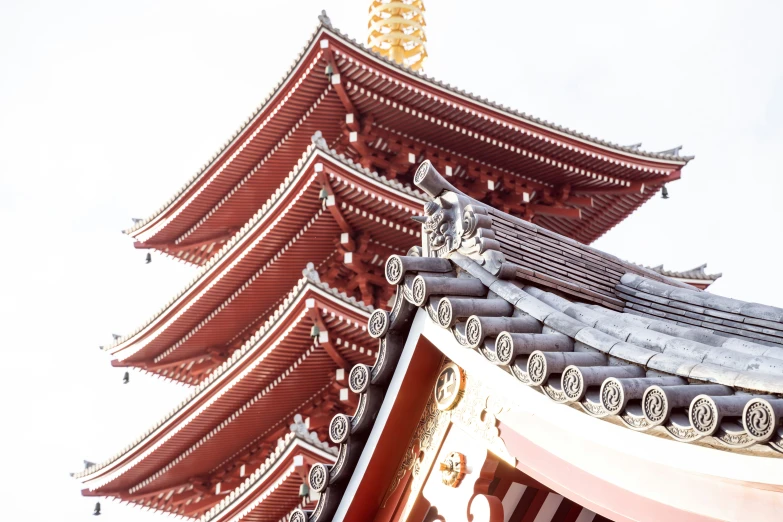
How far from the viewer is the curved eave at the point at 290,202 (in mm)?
13125

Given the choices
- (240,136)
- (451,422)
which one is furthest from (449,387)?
(240,136)

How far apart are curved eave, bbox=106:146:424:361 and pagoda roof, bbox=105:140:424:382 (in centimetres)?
1

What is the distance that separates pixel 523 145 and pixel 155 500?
859 centimetres

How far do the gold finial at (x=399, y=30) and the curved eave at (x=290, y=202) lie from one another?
17.5ft

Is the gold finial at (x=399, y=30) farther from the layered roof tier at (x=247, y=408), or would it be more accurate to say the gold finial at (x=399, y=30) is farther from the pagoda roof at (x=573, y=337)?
the pagoda roof at (x=573, y=337)

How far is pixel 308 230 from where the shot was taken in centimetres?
1424

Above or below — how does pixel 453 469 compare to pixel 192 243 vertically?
below

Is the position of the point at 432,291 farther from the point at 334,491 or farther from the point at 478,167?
the point at 478,167

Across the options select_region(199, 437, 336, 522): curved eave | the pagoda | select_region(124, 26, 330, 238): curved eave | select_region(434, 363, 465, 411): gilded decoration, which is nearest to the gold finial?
the pagoda

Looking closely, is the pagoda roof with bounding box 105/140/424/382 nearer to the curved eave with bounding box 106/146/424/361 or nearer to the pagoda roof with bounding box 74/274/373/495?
the curved eave with bounding box 106/146/424/361

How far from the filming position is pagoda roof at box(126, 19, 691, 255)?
572 inches

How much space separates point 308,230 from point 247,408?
2.78 metres

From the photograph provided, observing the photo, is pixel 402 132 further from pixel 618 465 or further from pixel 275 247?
pixel 618 465

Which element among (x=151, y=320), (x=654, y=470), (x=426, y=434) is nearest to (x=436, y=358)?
(x=426, y=434)
